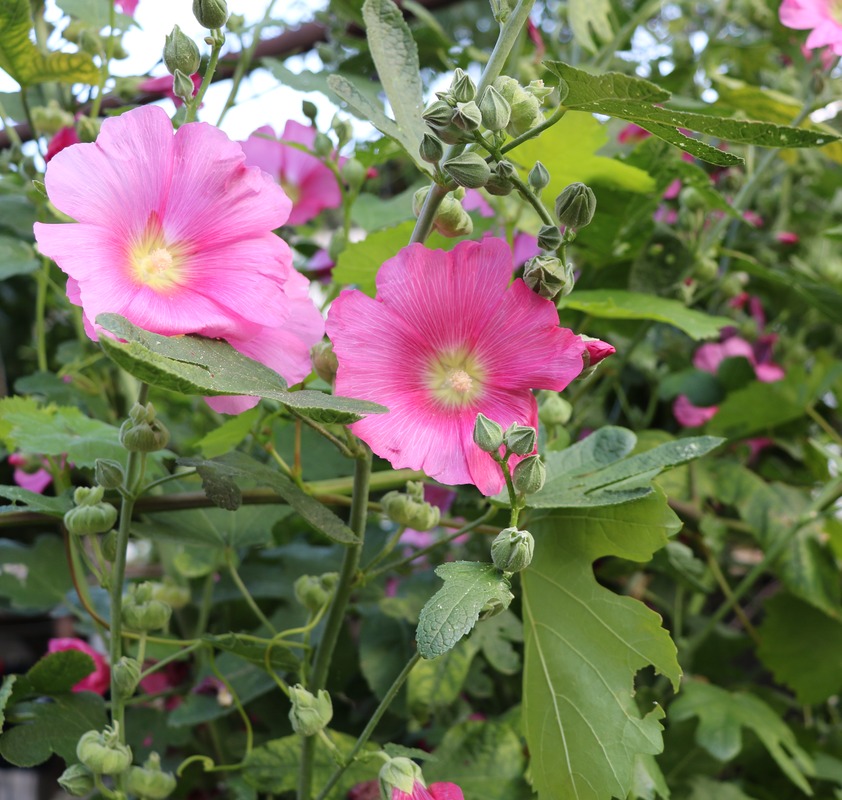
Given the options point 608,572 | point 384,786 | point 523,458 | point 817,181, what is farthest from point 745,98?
point 384,786

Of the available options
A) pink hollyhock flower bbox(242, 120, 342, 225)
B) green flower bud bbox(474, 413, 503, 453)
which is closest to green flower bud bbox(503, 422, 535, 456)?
green flower bud bbox(474, 413, 503, 453)

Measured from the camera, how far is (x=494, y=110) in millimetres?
353

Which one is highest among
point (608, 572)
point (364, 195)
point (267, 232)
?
point (267, 232)

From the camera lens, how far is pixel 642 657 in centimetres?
42

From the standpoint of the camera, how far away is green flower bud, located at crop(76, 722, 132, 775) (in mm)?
406

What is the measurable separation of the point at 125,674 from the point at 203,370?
0.62ft

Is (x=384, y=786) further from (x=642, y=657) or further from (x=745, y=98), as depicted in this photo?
(x=745, y=98)

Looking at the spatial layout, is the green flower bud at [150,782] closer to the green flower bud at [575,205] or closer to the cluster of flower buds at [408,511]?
the cluster of flower buds at [408,511]

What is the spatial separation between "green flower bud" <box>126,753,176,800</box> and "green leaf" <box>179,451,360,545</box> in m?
0.16

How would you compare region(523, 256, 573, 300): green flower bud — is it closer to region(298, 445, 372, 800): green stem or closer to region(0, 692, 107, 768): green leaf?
region(298, 445, 372, 800): green stem

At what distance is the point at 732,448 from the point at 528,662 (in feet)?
1.71

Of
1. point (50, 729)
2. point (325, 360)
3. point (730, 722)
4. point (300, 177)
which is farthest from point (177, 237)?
point (730, 722)

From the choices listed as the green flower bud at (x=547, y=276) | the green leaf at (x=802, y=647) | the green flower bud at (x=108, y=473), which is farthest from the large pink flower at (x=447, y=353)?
the green leaf at (x=802, y=647)

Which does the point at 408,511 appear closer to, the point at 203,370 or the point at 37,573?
the point at 203,370
